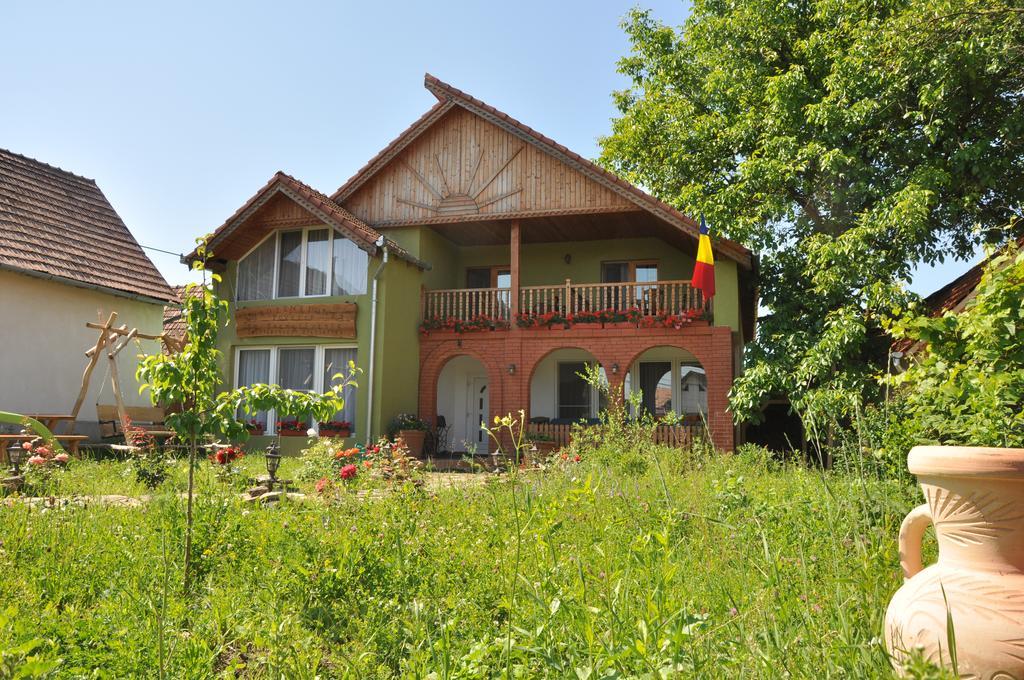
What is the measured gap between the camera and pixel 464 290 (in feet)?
52.3

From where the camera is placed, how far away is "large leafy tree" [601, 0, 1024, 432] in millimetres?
12156

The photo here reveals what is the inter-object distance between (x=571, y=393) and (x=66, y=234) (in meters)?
12.7

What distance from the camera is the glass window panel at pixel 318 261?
15.8 m

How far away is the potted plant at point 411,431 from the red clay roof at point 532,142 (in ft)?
18.4

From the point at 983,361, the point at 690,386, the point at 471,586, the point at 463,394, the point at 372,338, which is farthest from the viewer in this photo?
the point at 463,394

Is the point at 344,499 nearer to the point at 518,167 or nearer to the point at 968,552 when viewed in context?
the point at 968,552

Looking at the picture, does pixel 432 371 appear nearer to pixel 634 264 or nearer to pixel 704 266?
pixel 634 264

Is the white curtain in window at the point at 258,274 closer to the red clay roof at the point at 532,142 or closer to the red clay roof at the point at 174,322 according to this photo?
the red clay roof at the point at 532,142

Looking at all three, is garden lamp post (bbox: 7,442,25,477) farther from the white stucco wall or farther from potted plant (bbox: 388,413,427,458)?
potted plant (bbox: 388,413,427,458)

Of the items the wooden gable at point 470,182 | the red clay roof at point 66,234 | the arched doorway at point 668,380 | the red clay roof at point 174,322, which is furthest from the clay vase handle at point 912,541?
the red clay roof at point 174,322

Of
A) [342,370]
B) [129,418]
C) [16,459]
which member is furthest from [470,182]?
[16,459]

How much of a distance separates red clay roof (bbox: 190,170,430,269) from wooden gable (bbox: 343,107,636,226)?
0.88 meters

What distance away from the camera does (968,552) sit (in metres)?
2.40

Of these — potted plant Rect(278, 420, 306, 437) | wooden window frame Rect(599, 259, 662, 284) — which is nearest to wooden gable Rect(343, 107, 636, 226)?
wooden window frame Rect(599, 259, 662, 284)
